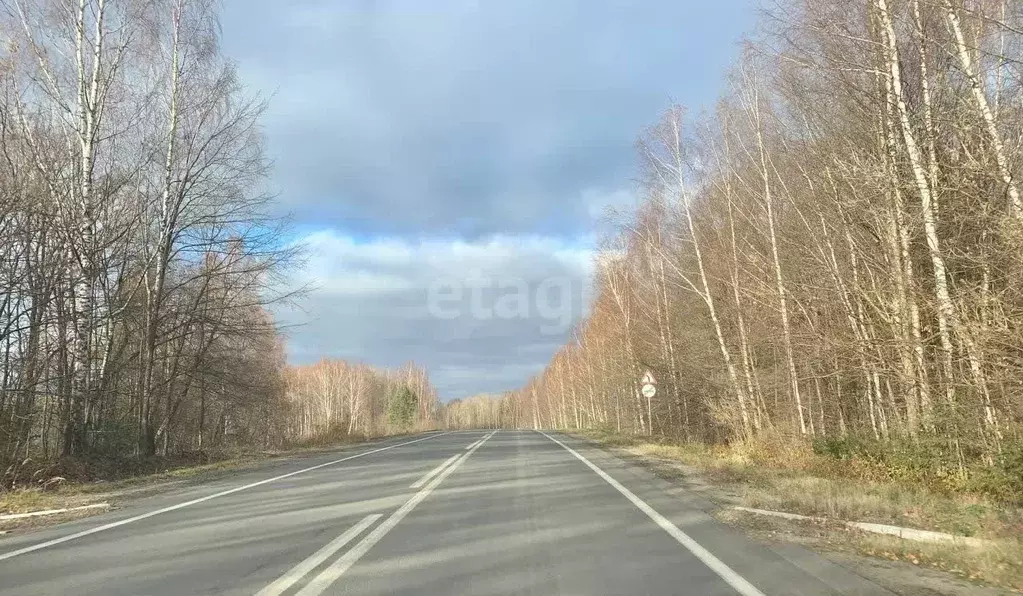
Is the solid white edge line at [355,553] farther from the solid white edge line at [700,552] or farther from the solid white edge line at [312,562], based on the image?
the solid white edge line at [700,552]

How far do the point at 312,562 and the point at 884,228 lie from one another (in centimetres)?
1238

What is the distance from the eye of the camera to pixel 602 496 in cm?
1204

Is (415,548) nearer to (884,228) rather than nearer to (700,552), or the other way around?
(700,552)

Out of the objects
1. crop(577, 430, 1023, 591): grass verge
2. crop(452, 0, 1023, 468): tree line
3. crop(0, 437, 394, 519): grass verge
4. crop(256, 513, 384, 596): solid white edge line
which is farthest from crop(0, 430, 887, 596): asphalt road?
crop(452, 0, 1023, 468): tree line

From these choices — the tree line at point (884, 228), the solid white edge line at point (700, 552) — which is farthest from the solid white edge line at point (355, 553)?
the tree line at point (884, 228)

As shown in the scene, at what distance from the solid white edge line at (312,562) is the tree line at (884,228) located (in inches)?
384

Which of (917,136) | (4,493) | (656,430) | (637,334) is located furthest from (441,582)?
(656,430)

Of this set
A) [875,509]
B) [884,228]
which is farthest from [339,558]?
[884,228]

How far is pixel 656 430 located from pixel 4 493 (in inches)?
A: 1386

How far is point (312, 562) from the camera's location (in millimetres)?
6910

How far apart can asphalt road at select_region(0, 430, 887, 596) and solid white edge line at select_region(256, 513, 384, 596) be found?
0.02 metres

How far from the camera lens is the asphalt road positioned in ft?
19.9

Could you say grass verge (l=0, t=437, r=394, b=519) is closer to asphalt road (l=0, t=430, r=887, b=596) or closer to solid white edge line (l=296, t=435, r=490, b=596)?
asphalt road (l=0, t=430, r=887, b=596)

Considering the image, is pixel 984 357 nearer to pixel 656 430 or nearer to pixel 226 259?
pixel 226 259
